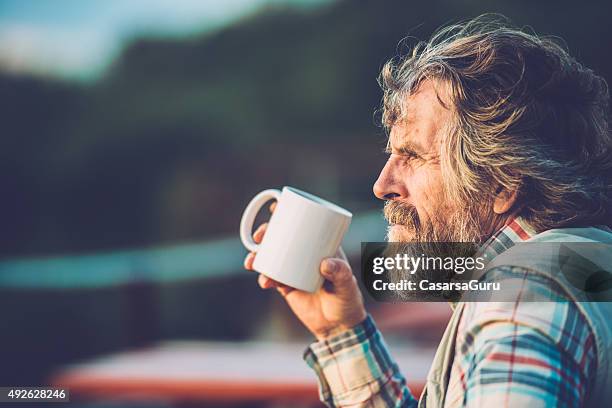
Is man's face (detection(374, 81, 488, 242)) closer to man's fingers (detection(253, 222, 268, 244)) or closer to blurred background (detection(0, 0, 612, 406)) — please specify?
man's fingers (detection(253, 222, 268, 244))

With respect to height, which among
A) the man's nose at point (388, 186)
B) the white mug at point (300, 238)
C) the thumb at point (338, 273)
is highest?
the man's nose at point (388, 186)

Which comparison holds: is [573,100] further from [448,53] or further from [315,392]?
[315,392]

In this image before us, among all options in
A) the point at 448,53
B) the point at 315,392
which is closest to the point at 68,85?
the point at 315,392

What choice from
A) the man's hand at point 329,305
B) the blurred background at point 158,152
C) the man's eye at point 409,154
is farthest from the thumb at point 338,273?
the blurred background at point 158,152

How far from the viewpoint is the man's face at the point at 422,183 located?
0.85 metres

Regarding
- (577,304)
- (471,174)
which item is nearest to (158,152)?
(471,174)

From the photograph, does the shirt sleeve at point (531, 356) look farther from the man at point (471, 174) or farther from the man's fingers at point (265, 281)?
the man's fingers at point (265, 281)

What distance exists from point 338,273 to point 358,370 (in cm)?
15

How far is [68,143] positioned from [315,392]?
2.64 ft

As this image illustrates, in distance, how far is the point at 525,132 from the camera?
0.82 metres

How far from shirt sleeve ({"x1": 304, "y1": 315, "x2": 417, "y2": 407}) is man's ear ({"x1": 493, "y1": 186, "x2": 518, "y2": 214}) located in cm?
22

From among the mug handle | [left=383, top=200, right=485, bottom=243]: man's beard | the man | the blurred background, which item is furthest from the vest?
the blurred background

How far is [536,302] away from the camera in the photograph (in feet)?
1.89

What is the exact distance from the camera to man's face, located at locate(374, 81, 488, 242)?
0.85 m
